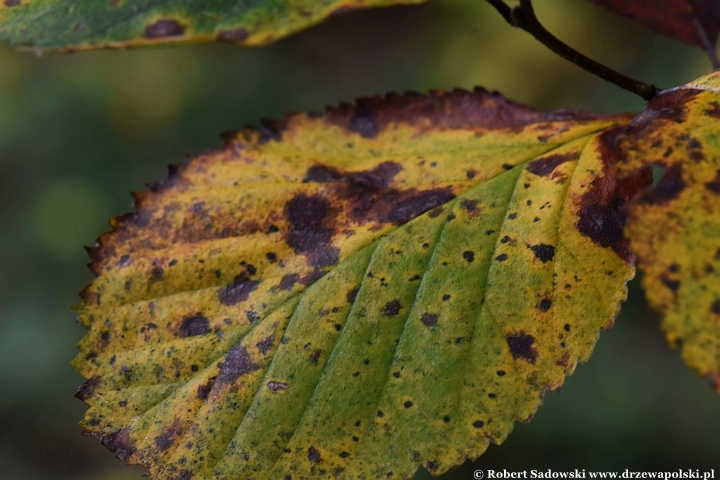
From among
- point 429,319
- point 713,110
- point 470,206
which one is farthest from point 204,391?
point 713,110

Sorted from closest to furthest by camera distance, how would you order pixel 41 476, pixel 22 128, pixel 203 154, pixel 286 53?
pixel 203 154
pixel 41 476
pixel 22 128
pixel 286 53

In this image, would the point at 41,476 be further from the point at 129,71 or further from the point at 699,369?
the point at 699,369

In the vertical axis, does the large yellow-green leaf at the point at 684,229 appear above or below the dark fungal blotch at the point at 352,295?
above

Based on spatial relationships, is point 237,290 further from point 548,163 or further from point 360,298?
point 548,163

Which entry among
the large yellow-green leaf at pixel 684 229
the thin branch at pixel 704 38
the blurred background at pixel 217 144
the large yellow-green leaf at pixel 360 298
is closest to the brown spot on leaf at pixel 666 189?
the large yellow-green leaf at pixel 684 229

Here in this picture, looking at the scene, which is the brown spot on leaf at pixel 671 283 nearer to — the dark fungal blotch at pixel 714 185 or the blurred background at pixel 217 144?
the dark fungal blotch at pixel 714 185

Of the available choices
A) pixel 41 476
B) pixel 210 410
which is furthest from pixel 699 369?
pixel 41 476

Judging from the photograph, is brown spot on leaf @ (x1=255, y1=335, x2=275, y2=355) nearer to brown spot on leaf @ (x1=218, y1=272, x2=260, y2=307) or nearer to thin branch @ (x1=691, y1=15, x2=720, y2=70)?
brown spot on leaf @ (x1=218, y1=272, x2=260, y2=307)
